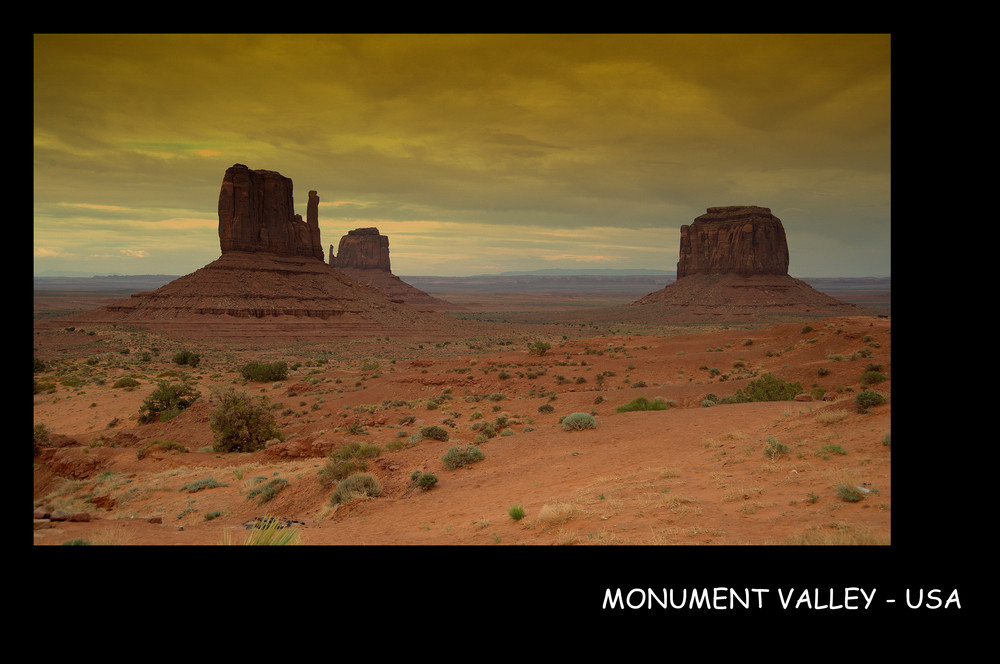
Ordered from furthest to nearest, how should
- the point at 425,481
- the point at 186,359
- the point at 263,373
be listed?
the point at 186,359 < the point at 263,373 < the point at 425,481

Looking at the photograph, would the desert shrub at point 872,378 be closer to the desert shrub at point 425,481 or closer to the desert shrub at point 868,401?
the desert shrub at point 868,401

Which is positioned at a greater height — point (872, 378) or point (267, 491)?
point (872, 378)

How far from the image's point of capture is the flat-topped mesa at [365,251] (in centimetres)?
16375

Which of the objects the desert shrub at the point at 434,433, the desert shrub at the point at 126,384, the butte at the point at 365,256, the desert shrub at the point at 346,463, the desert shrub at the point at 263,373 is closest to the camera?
the desert shrub at the point at 346,463

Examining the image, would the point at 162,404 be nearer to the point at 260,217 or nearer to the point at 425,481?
the point at 425,481

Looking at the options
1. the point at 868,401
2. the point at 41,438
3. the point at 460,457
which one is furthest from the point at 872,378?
the point at 41,438

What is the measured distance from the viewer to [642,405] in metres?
18.9

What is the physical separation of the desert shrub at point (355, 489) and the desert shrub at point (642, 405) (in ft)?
33.2

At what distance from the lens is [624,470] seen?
10.3 meters

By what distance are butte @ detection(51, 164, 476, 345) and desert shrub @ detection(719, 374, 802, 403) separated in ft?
192

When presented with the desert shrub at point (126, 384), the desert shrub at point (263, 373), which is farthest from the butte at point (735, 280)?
the desert shrub at point (126, 384)

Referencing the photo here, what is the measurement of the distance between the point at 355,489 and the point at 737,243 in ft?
422
